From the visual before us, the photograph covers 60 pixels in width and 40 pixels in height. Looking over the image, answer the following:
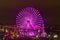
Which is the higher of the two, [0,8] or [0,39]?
[0,8]

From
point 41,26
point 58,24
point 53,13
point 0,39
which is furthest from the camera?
point 53,13

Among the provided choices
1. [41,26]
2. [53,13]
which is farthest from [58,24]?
[41,26]

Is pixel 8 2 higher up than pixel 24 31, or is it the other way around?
pixel 8 2

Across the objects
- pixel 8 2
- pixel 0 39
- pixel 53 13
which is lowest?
pixel 0 39

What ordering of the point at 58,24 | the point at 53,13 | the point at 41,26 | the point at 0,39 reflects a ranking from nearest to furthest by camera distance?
1. the point at 0,39
2. the point at 41,26
3. the point at 58,24
4. the point at 53,13

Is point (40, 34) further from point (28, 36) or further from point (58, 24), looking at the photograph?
point (58, 24)

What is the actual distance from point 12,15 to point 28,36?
29.4 inches

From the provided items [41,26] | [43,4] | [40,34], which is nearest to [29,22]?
[41,26]

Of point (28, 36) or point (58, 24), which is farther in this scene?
point (58, 24)

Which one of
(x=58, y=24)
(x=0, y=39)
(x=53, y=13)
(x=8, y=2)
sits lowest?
(x=0, y=39)

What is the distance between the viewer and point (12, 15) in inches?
97.3

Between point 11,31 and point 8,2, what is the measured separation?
725 mm

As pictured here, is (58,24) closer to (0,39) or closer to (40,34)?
(40,34)

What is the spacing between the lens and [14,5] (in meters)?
2.45
